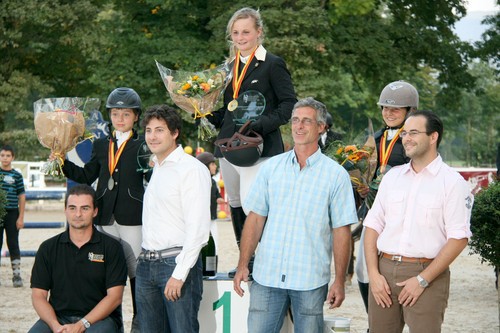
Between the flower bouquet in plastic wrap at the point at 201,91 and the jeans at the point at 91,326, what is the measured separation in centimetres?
149

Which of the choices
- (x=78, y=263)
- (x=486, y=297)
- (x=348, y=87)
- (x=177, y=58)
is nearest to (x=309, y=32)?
(x=177, y=58)

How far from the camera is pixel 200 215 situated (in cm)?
634

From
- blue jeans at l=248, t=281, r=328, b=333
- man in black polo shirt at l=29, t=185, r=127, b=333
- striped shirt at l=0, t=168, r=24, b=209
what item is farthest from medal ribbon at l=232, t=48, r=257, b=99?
striped shirt at l=0, t=168, r=24, b=209

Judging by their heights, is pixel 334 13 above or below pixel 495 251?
above

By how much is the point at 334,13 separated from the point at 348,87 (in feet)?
77.7

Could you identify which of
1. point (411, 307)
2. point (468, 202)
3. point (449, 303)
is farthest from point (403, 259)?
point (449, 303)

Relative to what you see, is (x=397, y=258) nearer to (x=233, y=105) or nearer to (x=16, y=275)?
(x=233, y=105)

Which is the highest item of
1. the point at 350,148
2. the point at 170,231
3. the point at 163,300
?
the point at 350,148

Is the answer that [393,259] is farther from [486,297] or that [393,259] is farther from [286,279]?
[486,297]

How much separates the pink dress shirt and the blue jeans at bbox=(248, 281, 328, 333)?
1.76ft

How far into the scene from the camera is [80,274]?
688 cm

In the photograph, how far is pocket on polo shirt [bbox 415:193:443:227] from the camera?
5.62 m

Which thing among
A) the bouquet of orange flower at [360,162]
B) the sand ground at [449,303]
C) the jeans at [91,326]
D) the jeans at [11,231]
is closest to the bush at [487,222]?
the sand ground at [449,303]

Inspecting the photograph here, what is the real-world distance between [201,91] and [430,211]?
6.86ft
